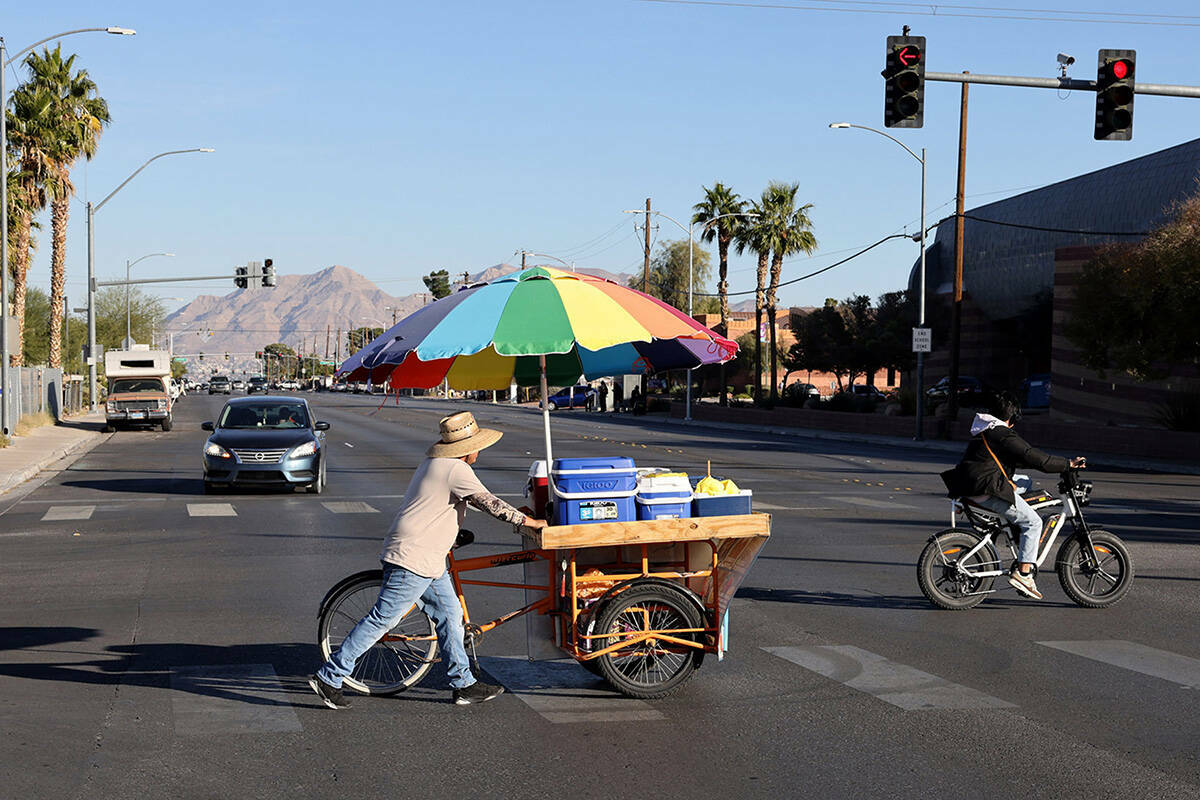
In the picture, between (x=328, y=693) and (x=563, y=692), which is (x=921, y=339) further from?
(x=328, y=693)

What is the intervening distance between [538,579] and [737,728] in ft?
5.41

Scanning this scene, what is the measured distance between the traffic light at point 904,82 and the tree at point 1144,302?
16.4 m

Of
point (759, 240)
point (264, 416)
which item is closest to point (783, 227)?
point (759, 240)

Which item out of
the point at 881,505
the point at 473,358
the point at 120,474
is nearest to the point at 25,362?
the point at 120,474

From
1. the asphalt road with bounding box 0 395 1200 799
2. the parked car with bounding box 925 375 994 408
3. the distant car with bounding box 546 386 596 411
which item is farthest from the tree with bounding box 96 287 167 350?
the asphalt road with bounding box 0 395 1200 799

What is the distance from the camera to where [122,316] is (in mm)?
99938

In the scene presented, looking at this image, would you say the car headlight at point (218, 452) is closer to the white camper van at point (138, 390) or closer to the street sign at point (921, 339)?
the white camper van at point (138, 390)

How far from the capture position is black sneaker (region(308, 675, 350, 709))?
24.6 ft

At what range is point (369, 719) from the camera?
7.39 m

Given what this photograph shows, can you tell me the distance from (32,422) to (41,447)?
10.3 metres

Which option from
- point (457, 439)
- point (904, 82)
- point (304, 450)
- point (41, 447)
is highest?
point (904, 82)

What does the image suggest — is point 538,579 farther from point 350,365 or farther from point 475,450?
point 350,365

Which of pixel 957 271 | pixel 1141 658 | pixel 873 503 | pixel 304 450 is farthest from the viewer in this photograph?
pixel 957 271

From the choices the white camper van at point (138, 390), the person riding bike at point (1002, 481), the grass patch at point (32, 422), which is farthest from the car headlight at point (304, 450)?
the white camper van at point (138, 390)
